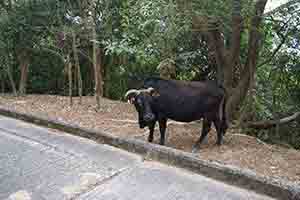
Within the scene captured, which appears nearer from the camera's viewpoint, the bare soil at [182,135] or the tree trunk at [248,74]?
the bare soil at [182,135]

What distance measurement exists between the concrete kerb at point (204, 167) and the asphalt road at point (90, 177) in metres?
0.08

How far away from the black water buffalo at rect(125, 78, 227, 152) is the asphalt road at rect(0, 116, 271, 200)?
0.69 metres

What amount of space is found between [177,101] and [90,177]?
159 centimetres

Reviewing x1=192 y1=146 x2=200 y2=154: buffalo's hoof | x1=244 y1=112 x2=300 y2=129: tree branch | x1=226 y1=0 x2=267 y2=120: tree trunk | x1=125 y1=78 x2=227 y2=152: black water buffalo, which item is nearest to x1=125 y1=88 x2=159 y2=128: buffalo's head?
x1=125 y1=78 x2=227 y2=152: black water buffalo

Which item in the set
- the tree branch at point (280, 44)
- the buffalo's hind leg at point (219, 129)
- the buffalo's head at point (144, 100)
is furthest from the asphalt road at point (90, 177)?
the tree branch at point (280, 44)

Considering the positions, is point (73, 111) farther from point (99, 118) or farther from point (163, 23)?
point (163, 23)

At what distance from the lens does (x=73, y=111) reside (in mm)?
6324

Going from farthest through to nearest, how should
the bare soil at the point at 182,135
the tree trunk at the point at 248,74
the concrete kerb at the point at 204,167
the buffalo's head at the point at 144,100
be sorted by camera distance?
1. the tree trunk at the point at 248,74
2. the buffalo's head at the point at 144,100
3. the bare soil at the point at 182,135
4. the concrete kerb at the point at 204,167

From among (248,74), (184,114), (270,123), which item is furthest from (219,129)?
(270,123)

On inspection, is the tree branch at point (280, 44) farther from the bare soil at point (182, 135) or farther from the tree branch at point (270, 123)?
the bare soil at point (182, 135)

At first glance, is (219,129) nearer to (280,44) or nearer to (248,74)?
(248,74)

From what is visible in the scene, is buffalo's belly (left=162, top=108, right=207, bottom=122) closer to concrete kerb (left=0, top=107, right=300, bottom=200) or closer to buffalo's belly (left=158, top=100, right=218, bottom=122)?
buffalo's belly (left=158, top=100, right=218, bottom=122)

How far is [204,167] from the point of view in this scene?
3.01 metres

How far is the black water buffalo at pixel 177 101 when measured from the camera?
12.6ft
